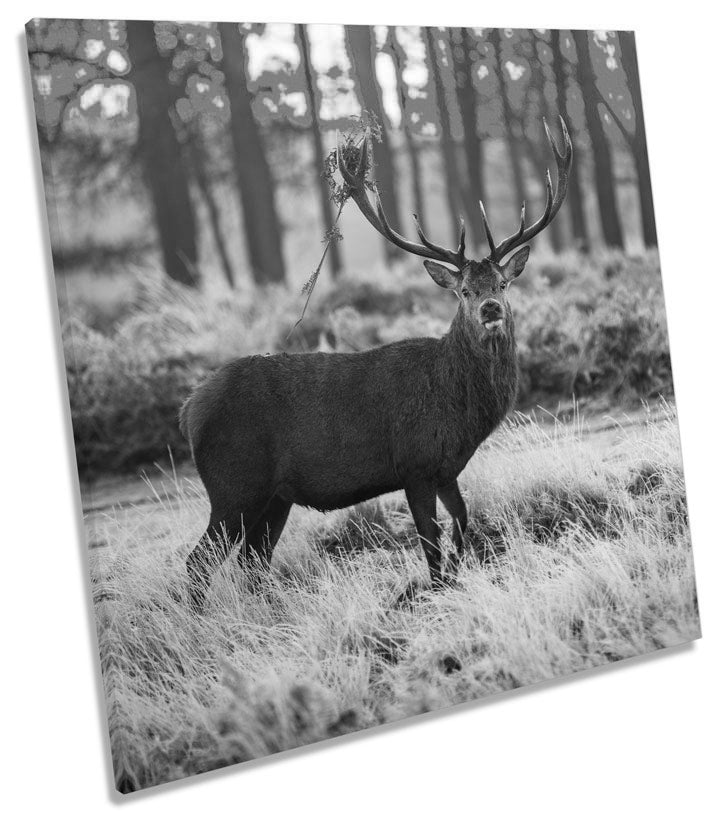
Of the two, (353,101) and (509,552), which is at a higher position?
(353,101)

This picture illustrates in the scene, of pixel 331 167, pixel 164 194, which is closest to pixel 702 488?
pixel 331 167

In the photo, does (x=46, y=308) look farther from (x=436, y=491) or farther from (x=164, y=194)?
(x=436, y=491)

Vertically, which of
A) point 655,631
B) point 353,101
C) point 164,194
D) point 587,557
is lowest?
point 655,631

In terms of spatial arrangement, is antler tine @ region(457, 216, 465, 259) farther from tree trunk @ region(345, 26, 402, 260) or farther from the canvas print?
tree trunk @ region(345, 26, 402, 260)

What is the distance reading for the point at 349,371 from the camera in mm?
3904

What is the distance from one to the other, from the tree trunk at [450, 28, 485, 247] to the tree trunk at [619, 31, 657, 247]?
817 mm

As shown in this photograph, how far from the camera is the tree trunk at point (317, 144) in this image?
3797 millimetres

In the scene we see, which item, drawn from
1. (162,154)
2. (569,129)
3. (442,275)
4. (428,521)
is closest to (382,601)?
(428,521)

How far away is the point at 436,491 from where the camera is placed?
13.0 feet

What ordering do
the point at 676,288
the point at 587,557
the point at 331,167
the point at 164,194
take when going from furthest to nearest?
the point at 676,288 → the point at 587,557 → the point at 331,167 → the point at 164,194

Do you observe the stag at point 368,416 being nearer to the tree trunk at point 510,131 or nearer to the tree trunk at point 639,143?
the tree trunk at point 510,131

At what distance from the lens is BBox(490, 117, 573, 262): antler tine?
398 centimetres

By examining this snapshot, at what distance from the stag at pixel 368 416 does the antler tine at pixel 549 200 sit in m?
0.01

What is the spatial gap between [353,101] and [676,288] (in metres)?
1.79
